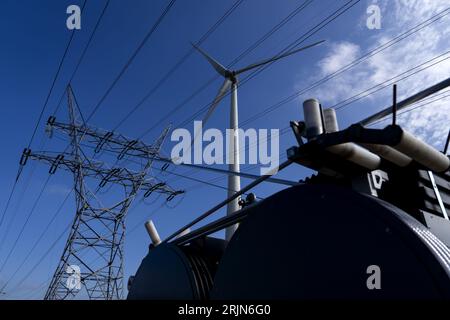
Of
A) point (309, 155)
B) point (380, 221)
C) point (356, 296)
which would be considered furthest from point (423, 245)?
point (309, 155)

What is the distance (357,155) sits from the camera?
12.7ft

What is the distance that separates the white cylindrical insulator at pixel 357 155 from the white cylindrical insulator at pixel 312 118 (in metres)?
0.42

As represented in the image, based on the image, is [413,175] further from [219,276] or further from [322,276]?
[219,276]

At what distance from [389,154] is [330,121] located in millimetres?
959

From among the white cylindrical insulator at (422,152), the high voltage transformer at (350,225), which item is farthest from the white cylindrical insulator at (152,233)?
the white cylindrical insulator at (422,152)

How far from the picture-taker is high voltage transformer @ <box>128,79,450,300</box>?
292 cm

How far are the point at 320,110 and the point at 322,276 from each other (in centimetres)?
207

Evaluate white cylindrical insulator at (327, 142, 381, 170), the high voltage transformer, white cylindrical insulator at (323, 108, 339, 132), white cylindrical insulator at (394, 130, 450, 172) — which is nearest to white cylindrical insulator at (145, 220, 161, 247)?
the high voltage transformer

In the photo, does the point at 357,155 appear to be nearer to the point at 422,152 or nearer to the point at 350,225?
the point at 422,152

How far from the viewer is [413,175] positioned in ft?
14.2

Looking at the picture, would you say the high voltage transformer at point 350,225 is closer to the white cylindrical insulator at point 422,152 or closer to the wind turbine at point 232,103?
the white cylindrical insulator at point 422,152

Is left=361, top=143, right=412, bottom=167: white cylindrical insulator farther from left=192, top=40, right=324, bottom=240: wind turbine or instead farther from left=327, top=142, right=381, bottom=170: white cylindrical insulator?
left=192, top=40, right=324, bottom=240: wind turbine

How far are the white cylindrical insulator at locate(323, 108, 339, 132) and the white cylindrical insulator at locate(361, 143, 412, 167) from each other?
734mm

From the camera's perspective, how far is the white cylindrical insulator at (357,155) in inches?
149
